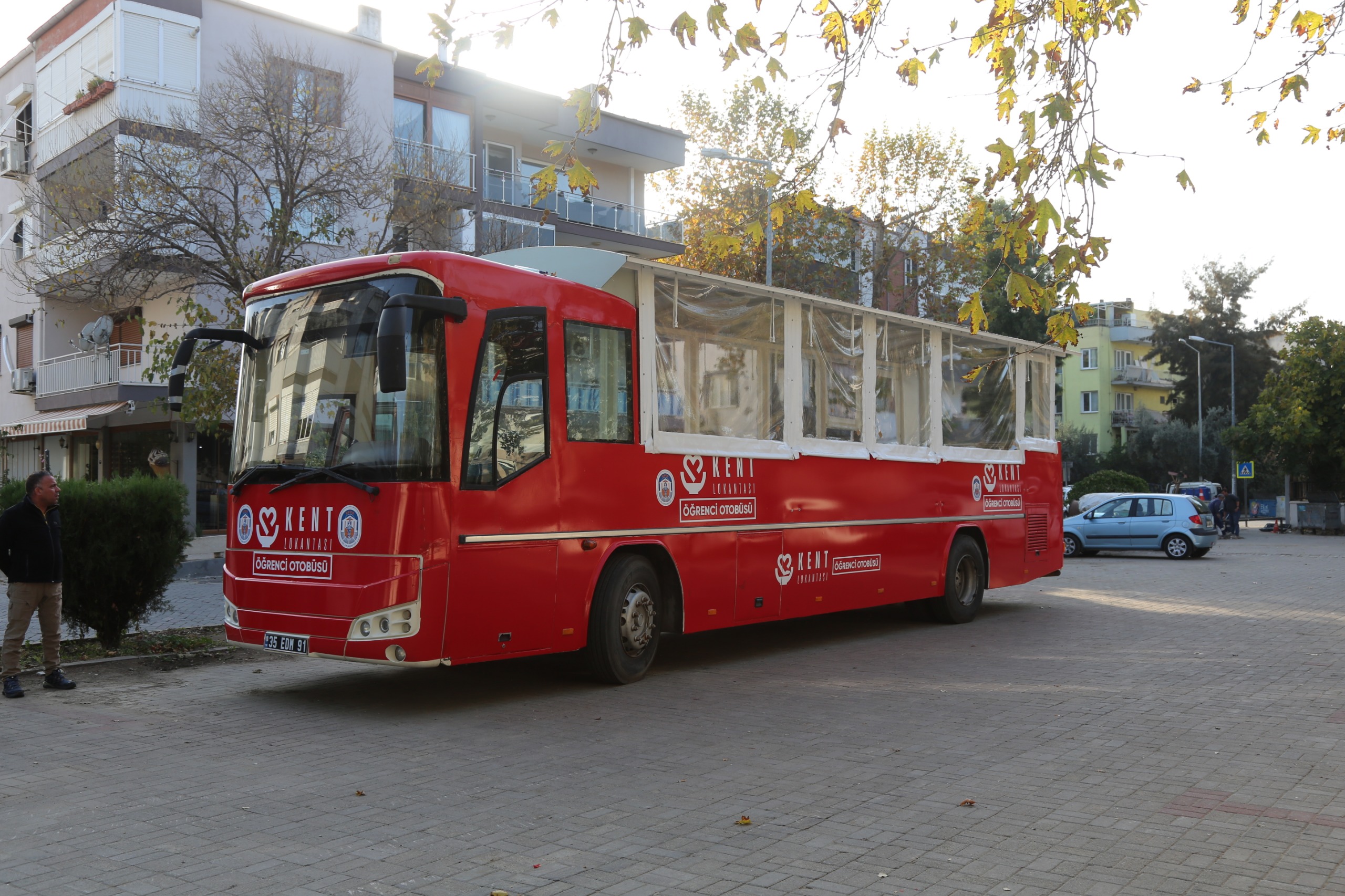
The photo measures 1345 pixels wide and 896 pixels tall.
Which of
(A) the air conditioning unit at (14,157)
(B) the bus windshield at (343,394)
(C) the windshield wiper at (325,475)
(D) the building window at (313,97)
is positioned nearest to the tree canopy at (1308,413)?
(D) the building window at (313,97)

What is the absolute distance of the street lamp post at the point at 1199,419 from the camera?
6225cm

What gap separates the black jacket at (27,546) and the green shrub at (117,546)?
1311 millimetres

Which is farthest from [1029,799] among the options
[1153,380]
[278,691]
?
[1153,380]

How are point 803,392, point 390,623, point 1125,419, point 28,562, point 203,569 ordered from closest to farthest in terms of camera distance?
point 390,623, point 28,562, point 803,392, point 203,569, point 1125,419

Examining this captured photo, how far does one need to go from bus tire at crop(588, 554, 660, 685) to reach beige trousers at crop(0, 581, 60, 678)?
4.24 metres

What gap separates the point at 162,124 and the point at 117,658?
13538mm

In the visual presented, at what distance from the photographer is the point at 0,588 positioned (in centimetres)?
1884

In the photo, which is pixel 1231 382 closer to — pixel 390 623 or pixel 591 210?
pixel 591 210

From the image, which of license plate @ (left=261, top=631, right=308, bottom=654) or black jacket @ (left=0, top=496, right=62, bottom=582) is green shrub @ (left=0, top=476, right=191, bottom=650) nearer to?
black jacket @ (left=0, top=496, right=62, bottom=582)

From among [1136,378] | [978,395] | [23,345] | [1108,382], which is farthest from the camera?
[1136,378]

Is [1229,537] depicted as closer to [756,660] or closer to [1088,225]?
[756,660]

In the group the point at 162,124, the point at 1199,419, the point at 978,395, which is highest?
the point at 162,124

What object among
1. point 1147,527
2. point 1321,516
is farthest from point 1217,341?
point 1147,527

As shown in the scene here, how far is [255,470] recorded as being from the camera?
8891 mm
